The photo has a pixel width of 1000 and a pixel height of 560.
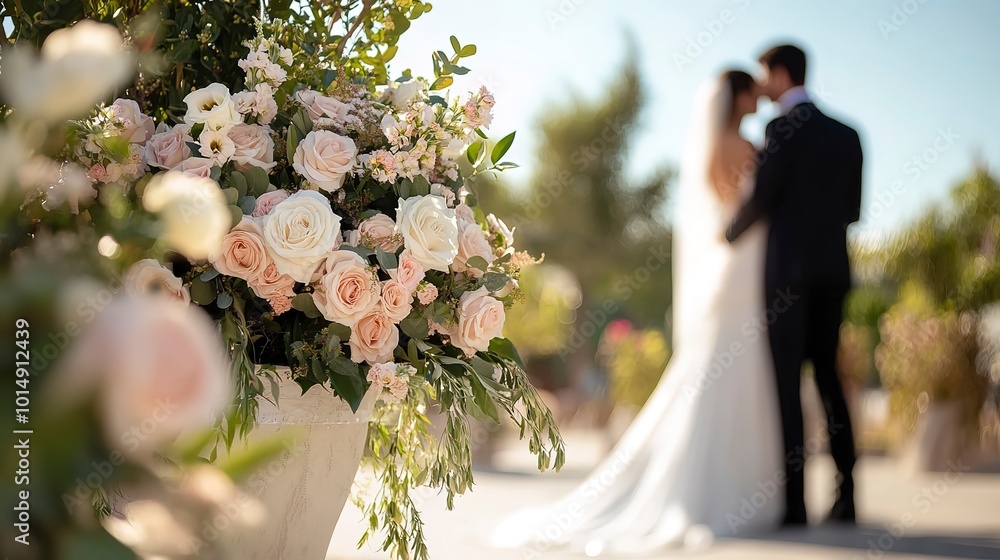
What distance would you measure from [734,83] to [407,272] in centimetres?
355

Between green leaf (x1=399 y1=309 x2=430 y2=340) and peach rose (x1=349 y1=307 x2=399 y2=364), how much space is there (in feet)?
0.24

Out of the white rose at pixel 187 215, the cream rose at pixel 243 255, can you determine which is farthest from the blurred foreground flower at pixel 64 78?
the cream rose at pixel 243 255

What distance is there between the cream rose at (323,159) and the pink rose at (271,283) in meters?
0.19

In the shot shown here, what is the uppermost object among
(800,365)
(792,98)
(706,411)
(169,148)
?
(792,98)

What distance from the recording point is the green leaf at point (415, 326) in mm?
1514

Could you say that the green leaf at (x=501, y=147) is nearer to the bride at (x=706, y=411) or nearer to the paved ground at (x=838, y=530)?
the paved ground at (x=838, y=530)

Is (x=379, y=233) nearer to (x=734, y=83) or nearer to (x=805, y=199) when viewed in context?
(x=805, y=199)

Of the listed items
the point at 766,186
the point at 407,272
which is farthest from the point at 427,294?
the point at 766,186

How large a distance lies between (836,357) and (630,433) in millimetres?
1122

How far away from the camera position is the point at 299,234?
1354 millimetres

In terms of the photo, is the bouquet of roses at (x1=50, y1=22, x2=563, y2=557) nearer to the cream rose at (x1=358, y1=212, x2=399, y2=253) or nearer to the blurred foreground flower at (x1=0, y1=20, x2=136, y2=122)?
the cream rose at (x1=358, y1=212, x2=399, y2=253)

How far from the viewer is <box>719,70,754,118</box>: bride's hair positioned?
4.52m

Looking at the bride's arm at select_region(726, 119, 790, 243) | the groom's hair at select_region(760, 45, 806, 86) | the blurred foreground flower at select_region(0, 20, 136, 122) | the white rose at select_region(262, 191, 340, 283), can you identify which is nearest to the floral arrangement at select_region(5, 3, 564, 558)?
the white rose at select_region(262, 191, 340, 283)

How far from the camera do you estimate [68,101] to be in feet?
1.37
